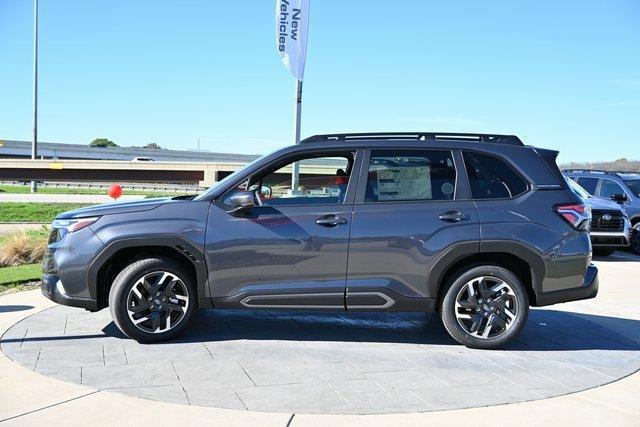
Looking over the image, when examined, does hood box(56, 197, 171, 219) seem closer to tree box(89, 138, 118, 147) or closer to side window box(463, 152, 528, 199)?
side window box(463, 152, 528, 199)

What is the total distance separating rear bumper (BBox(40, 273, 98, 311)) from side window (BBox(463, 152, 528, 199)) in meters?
3.63

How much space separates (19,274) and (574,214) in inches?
318

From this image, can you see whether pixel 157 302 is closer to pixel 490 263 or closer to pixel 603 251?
pixel 490 263

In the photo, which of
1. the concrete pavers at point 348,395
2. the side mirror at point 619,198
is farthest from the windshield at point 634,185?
the concrete pavers at point 348,395

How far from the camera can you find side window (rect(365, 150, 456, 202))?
5750 mm

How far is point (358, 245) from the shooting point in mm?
5535

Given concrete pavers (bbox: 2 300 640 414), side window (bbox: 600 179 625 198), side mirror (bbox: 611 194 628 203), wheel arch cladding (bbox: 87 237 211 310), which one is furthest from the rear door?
side window (bbox: 600 179 625 198)

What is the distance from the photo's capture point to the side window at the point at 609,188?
15.3 meters

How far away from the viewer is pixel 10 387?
455cm

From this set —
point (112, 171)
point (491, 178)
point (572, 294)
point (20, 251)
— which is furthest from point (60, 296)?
point (112, 171)

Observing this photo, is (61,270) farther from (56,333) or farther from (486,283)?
(486,283)

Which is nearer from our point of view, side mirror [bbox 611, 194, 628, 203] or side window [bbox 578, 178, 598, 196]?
side mirror [bbox 611, 194, 628, 203]

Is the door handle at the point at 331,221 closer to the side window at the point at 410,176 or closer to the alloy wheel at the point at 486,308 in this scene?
the side window at the point at 410,176

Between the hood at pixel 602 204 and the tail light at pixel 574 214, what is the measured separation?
26.8ft
